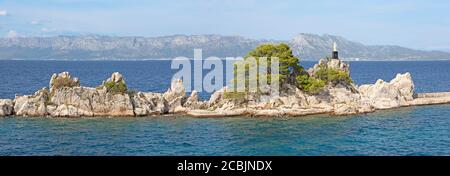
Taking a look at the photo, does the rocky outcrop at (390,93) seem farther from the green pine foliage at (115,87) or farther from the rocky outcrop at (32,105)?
the rocky outcrop at (32,105)

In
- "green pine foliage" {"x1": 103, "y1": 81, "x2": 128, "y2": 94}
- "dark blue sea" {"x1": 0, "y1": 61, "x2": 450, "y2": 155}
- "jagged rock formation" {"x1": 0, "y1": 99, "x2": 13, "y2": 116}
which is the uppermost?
"green pine foliage" {"x1": 103, "y1": 81, "x2": 128, "y2": 94}

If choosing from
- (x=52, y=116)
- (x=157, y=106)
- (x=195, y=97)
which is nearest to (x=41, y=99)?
(x=52, y=116)

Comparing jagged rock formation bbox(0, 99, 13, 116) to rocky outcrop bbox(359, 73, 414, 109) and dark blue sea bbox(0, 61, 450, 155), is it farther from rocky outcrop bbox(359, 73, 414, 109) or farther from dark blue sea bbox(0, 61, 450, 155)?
rocky outcrop bbox(359, 73, 414, 109)

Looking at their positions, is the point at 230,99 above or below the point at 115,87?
below

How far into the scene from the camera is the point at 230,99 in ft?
247

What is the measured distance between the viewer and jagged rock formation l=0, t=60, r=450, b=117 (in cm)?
7088

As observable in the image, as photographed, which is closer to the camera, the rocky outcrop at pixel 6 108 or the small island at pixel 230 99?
the rocky outcrop at pixel 6 108

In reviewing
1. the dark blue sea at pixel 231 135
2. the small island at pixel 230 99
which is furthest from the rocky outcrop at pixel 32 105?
the dark blue sea at pixel 231 135

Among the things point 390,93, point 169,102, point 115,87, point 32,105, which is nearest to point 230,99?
point 169,102

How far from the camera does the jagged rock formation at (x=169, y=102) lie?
70.9 metres

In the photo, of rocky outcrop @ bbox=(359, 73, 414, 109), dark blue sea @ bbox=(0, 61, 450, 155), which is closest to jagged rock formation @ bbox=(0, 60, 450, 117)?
rocky outcrop @ bbox=(359, 73, 414, 109)

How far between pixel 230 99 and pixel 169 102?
970 cm

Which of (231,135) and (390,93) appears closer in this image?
(231,135)

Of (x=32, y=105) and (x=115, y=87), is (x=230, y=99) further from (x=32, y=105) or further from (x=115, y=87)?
(x=32, y=105)
